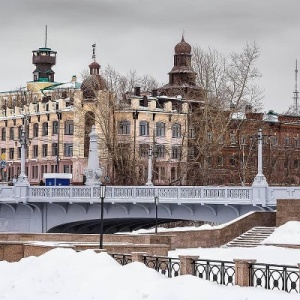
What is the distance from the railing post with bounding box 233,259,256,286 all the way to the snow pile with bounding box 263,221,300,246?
1872 centimetres

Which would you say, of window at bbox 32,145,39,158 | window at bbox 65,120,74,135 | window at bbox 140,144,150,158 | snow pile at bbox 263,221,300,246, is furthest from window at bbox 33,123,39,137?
snow pile at bbox 263,221,300,246

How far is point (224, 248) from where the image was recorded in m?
46.9

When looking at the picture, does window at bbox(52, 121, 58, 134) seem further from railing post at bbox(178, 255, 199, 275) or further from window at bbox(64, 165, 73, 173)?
railing post at bbox(178, 255, 199, 275)

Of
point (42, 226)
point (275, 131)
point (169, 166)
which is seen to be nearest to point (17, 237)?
point (42, 226)

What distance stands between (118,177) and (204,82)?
9874 millimetres

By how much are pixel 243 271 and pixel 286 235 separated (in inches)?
788

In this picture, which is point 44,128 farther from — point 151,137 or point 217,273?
point 217,273

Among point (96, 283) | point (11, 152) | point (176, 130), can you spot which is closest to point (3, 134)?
point (11, 152)

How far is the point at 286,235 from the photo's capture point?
4712cm

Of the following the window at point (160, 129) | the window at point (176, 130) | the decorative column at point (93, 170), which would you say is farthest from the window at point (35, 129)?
the decorative column at point (93, 170)

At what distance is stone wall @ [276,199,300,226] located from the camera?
49750 mm

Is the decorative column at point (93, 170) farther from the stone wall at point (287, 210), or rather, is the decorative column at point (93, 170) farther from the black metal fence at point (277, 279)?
the black metal fence at point (277, 279)

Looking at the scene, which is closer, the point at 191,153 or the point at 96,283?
the point at 96,283

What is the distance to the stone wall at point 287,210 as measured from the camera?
4975cm
